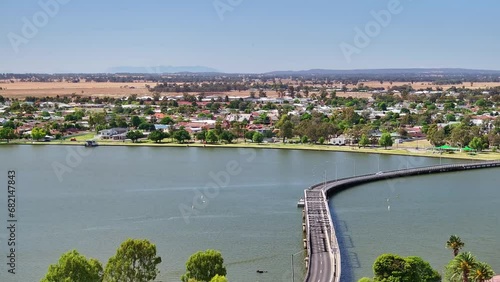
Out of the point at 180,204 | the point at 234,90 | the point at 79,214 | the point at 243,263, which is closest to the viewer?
the point at 243,263

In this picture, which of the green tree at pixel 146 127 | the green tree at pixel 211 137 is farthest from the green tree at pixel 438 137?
the green tree at pixel 146 127

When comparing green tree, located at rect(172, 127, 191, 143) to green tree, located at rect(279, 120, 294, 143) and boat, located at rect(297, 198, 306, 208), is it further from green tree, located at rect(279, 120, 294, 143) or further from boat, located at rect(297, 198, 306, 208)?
boat, located at rect(297, 198, 306, 208)

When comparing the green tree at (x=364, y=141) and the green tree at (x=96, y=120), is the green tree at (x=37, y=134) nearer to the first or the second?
the green tree at (x=96, y=120)

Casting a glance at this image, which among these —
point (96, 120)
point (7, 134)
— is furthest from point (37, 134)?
point (96, 120)

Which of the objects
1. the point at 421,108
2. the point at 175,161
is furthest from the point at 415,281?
the point at 421,108

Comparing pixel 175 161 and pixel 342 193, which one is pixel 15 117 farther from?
pixel 342 193
